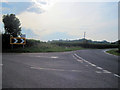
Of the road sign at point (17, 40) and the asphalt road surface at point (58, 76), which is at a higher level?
the road sign at point (17, 40)

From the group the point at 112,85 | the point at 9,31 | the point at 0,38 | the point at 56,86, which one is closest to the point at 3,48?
the point at 0,38

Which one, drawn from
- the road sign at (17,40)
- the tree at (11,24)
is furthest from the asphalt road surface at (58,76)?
the tree at (11,24)

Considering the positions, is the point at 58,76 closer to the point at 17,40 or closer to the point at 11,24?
the point at 17,40

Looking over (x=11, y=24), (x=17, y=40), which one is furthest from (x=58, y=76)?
(x=11, y=24)

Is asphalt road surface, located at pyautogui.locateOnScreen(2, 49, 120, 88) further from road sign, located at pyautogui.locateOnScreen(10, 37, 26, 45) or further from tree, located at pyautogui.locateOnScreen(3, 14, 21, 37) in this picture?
tree, located at pyautogui.locateOnScreen(3, 14, 21, 37)

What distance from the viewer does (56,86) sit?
11.8ft

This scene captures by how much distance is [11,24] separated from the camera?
2020cm

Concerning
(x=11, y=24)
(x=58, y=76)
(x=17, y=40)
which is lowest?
(x=58, y=76)

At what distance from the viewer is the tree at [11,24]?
795 inches

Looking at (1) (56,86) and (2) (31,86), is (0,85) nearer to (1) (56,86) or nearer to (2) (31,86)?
(2) (31,86)

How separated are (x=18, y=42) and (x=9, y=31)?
3.82m

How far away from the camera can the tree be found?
66.3ft

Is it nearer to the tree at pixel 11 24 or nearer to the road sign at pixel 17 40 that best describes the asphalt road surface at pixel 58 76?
the road sign at pixel 17 40

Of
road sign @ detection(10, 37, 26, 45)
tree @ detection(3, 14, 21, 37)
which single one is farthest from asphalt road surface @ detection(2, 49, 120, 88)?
tree @ detection(3, 14, 21, 37)
